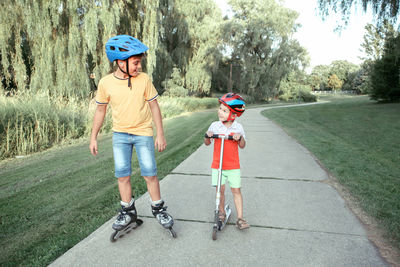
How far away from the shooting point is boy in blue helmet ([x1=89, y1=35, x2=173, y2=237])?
246 cm

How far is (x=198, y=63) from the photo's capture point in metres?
25.0

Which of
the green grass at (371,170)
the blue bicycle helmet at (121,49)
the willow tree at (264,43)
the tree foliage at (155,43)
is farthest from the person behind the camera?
the willow tree at (264,43)

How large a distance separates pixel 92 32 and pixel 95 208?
10.1 metres

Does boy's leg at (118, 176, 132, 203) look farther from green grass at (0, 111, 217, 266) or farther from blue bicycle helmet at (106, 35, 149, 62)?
blue bicycle helmet at (106, 35, 149, 62)

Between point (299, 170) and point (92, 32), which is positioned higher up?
point (92, 32)

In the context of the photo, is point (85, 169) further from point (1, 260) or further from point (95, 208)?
point (1, 260)

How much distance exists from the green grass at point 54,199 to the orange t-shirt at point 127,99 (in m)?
1.10

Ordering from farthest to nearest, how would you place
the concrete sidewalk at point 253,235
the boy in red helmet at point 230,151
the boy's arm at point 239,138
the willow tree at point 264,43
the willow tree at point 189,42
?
the willow tree at point 264,43 < the willow tree at point 189,42 < the boy in red helmet at point 230,151 < the boy's arm at point 239,138 < the concrete sidewalk at point 253,235

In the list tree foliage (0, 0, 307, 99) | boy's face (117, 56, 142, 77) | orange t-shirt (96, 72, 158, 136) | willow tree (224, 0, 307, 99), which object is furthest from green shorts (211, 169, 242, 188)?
willow tree (224, 0, 307, 99)

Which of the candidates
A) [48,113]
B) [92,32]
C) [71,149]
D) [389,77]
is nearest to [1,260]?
[71,149]

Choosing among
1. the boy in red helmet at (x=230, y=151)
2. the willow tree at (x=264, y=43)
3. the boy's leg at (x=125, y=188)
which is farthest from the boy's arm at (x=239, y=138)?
the willow tree at (x=264, y=43)

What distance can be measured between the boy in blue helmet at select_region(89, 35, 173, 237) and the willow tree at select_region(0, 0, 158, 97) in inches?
387

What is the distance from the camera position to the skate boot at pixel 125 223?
251cm

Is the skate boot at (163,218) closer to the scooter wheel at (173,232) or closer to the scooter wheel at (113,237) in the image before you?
the scooter wheel at (173,232)
